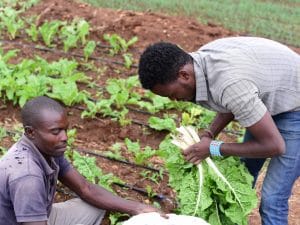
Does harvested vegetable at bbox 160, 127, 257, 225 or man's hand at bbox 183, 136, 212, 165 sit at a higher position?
man's hand at bbox 183, 136, 212, 165

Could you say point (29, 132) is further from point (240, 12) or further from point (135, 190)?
point (240, 12)

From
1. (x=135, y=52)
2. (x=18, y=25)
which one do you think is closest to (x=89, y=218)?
(x=135, y=52)

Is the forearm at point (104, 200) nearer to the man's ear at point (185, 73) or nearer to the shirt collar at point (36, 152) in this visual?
the shirt collar at point (36, 152)

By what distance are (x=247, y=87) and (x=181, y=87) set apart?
1.28ft

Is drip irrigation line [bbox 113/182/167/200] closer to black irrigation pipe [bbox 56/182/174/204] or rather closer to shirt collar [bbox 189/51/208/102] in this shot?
black irrigation pipe [bbox 56/182/174/204]

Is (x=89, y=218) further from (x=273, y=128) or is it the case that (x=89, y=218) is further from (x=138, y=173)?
(x=273, y=128)

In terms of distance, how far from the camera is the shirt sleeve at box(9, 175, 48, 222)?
303 cm

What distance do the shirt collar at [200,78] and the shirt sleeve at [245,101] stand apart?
0.15 m

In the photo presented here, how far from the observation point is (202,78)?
327 centimetres

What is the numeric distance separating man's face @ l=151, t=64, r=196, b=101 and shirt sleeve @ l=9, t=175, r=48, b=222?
88 cm

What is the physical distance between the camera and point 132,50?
7.69 meters

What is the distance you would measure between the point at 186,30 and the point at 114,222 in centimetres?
464

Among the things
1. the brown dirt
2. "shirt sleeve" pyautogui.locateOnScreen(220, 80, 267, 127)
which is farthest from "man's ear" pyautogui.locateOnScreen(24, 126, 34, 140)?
the brown dirt

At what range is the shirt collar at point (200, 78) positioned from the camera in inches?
129
